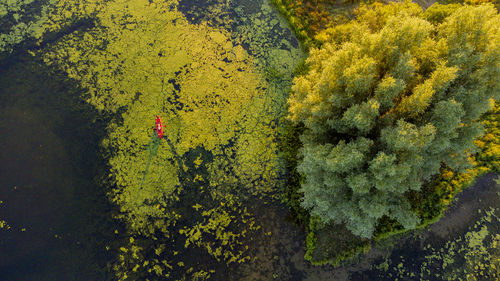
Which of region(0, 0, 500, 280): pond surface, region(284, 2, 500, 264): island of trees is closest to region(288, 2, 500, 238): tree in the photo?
region(284, 2, 500, 264): island of trees

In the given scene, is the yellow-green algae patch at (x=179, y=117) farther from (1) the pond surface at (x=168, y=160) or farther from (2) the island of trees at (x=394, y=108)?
(2) the island of trees at (x=394, y=108)

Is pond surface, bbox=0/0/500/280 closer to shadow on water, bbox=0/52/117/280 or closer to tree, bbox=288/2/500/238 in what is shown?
shadow on water, bbox=0/52/117/280

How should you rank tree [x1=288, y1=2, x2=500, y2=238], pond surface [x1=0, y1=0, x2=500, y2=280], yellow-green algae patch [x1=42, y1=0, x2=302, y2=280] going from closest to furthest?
tree [x1=288, y1=2, x2=500, y2=238] → pond surface [x1=0, y1=0, x2=500, y2=280] → yellow-green algae patch [x1=42, y1=0, x2=302, y2=280]

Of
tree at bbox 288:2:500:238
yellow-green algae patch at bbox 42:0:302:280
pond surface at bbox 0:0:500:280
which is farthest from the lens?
yellow-green algae patch at bbox 42:0:302:280

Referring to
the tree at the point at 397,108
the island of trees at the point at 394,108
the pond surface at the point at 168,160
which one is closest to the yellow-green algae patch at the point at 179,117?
the pond surface at the point at 168,160

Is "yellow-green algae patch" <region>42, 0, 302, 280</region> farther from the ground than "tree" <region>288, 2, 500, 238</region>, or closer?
closer

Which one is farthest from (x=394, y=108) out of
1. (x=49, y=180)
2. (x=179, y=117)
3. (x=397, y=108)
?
(x=49, y=180)

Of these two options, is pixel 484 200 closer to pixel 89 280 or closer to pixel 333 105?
pixel 333 105
